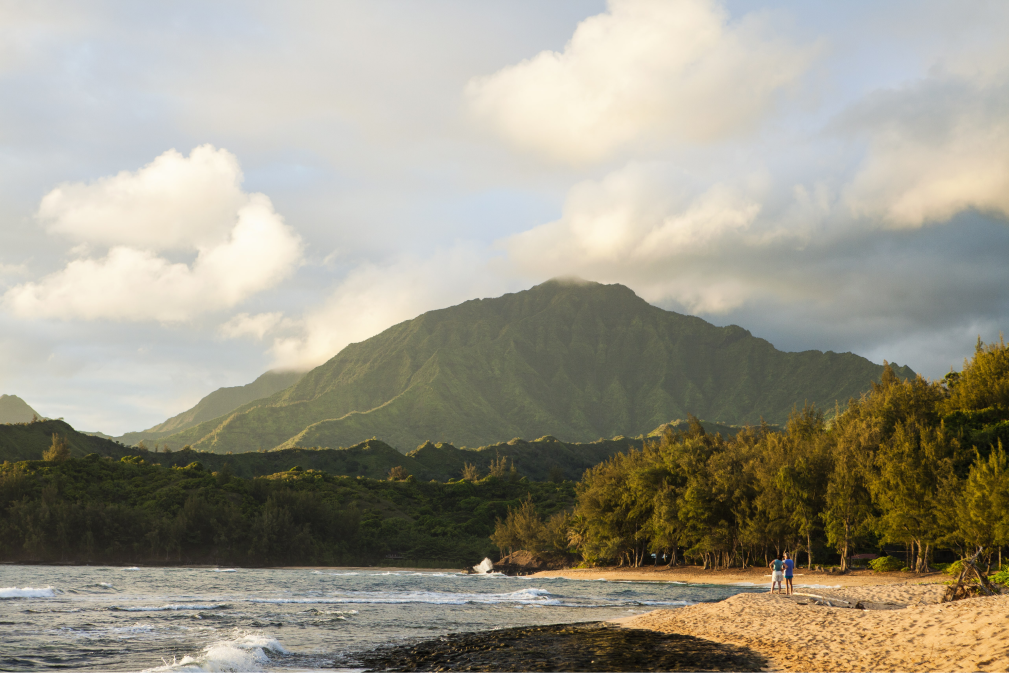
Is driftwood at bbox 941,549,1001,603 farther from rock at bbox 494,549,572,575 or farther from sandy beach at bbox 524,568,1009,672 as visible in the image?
rock at bbox 494,549,572,575

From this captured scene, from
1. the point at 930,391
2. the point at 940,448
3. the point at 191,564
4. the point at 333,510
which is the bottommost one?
the point at 191,564

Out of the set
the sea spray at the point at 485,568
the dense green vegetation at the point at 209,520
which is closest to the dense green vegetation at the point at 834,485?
the sea spray at the point at 485,568

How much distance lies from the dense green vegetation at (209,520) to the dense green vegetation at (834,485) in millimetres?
41994

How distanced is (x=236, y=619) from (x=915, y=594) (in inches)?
1377

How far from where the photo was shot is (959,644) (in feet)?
63.2

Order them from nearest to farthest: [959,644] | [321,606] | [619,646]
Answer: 1. [959,644]
2. [619,646]
3. [321,606]

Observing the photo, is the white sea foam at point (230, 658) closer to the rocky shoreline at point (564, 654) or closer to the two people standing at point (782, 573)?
A: the rocky shoreline at point (564, 654)

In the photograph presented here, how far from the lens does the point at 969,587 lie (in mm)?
28625

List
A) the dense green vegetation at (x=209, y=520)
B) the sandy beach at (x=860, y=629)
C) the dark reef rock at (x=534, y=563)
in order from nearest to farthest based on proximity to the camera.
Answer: the sandy beach at (x=860, y=629) < the dark reef rock at (x=534, y=563) < the dense green vegetation at (x=209, y=520)

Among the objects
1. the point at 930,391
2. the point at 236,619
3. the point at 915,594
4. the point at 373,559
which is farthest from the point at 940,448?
the point at 373,559

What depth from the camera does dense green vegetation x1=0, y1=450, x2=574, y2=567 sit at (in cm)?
11925

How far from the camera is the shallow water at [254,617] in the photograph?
81.1 feet

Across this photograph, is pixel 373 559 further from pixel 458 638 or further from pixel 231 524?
pixel 458 638

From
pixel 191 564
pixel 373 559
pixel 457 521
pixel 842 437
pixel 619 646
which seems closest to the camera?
pixel 619 646
